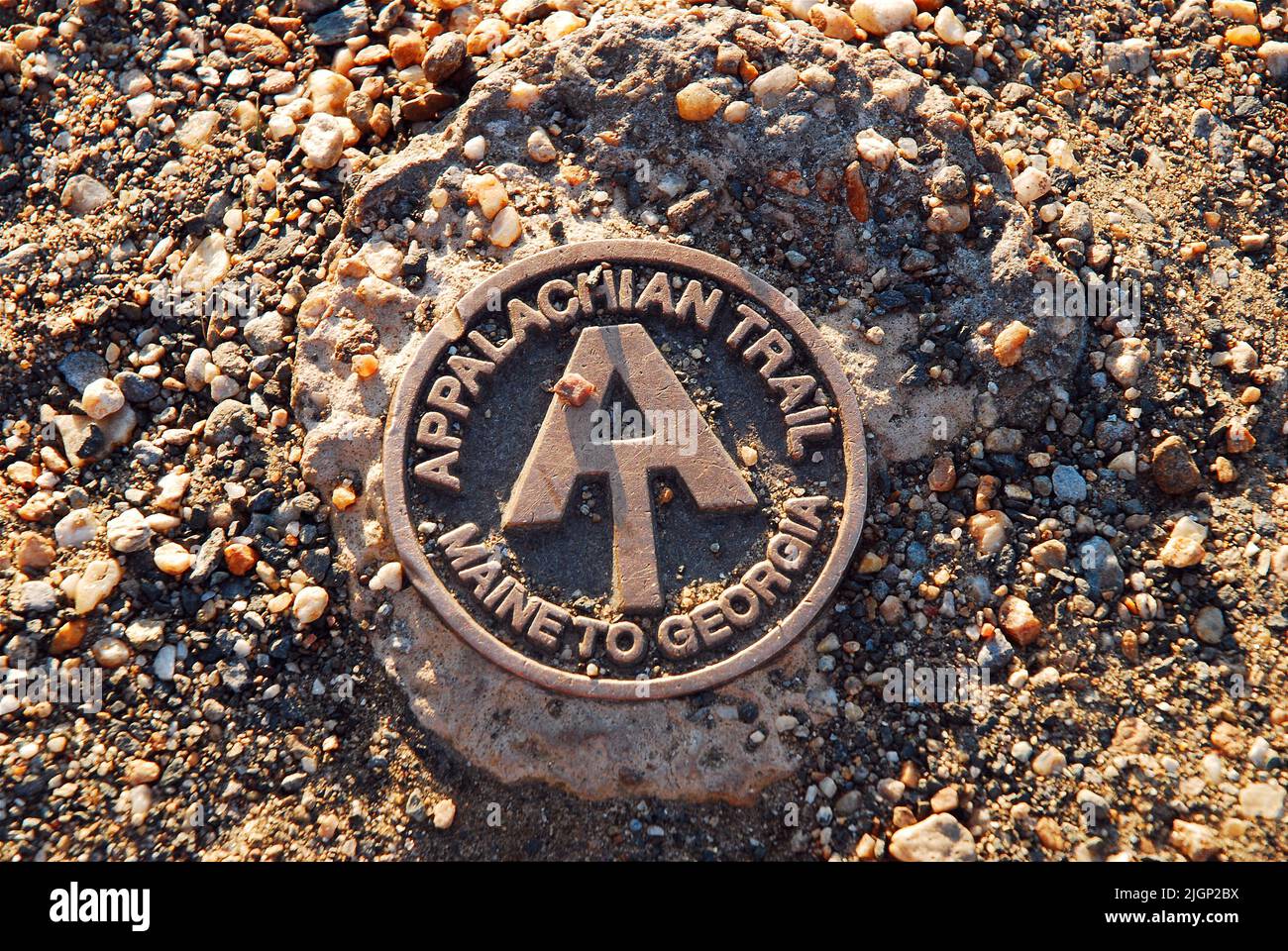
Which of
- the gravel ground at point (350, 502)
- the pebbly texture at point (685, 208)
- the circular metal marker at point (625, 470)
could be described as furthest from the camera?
the pebbly texture at point (685, 208)

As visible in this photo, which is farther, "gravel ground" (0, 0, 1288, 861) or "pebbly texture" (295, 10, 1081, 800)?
"pebbly texture" (295, 10, 1081, 800)

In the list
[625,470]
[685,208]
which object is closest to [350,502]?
[625,470]

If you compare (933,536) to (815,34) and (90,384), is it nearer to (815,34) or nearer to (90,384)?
(815,34)

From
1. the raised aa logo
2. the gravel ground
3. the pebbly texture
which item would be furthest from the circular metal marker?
the gravel ground

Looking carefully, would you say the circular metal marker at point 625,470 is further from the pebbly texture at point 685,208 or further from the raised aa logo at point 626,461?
the pebbly texture at point 685,208

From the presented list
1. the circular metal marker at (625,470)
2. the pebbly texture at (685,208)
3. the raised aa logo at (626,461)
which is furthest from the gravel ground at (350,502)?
the raised aa logo at (626,461)

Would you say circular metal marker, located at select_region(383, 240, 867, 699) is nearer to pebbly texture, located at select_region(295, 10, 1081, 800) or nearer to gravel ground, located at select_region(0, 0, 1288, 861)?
pebbly texture, located at select_region(295, 10, 1081, 800)
